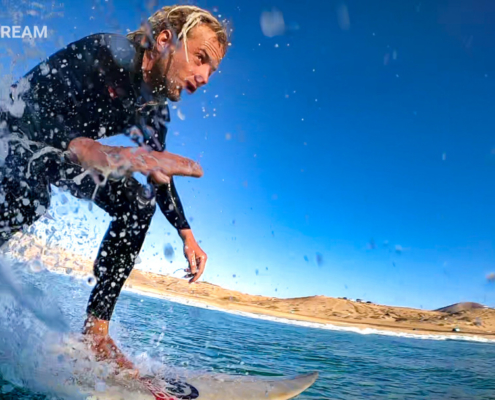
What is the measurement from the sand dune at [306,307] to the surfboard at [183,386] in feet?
2.02

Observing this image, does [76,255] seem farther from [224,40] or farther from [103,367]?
[224,40]

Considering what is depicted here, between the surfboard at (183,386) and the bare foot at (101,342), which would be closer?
the surfboard at (183,386)

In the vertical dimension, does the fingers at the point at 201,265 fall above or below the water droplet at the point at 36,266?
above

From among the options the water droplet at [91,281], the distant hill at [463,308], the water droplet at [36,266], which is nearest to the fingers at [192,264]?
the water droplet at [91,281]

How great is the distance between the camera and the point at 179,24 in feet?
7.02

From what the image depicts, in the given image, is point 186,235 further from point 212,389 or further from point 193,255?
point 212,389

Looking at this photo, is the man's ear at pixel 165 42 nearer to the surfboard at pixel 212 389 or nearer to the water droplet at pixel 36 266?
the water droplet at pixel 36 266

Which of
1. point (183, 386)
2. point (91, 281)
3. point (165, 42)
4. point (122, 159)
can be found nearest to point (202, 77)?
point (165, 42)

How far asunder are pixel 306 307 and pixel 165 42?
55156mm

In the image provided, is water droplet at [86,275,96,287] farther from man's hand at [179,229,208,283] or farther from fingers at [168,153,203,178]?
fingers at [168,153,203,178]

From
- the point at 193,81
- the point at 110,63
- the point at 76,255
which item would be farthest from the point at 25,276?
the point at 193,81

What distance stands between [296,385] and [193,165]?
236 cm

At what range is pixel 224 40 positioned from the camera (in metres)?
2.23

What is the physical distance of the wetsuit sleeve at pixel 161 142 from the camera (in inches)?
94.4
